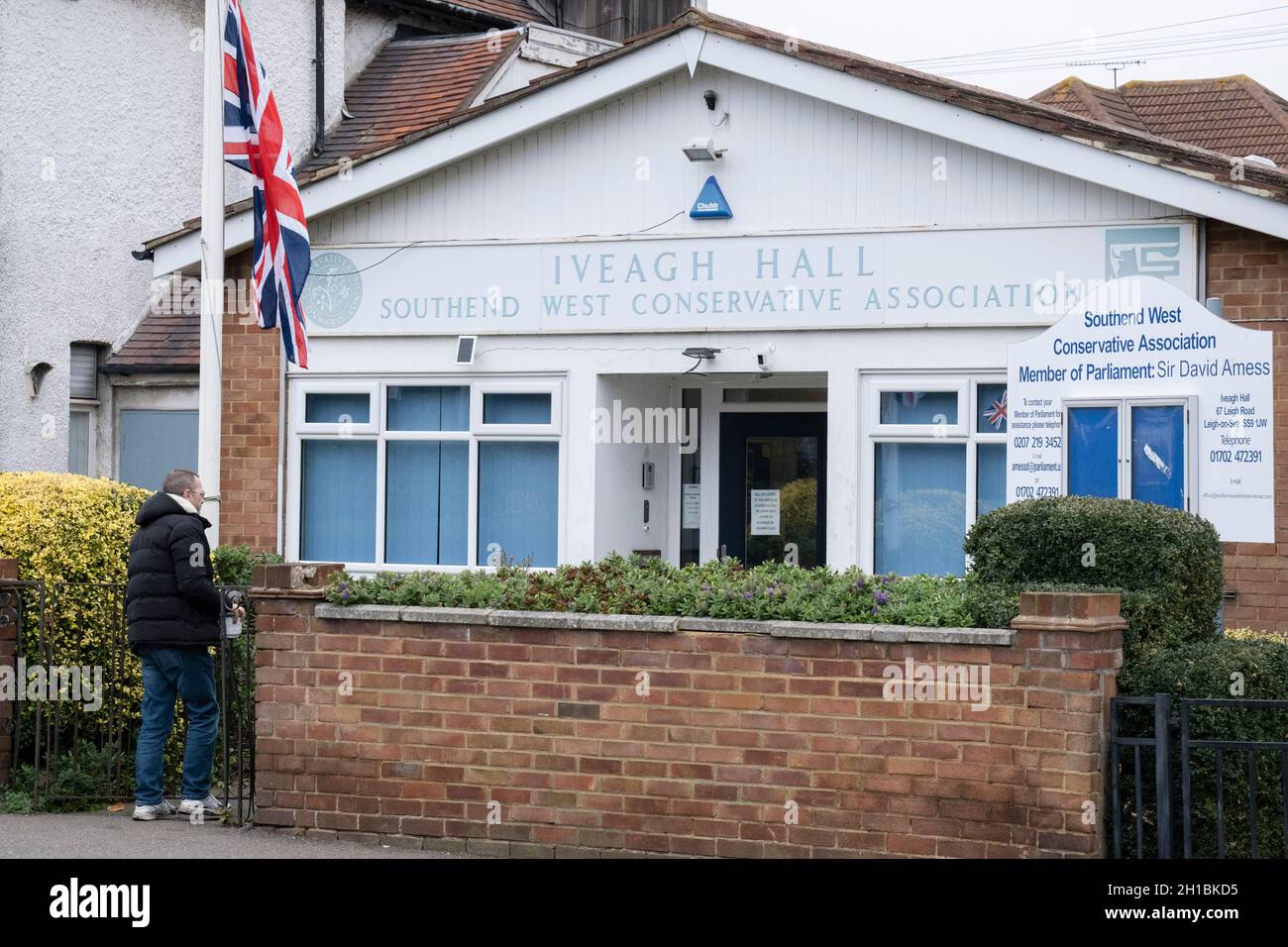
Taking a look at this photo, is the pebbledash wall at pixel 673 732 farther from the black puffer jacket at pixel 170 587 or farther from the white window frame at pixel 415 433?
the white window frame at pixel 415 433

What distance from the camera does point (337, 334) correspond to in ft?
43.4

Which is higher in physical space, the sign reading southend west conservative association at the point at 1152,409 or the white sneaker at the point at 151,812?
the sign reading southend west conservative association at the point at 1152,409

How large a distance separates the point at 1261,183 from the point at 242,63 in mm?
6602

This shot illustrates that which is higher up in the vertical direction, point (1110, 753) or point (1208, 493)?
point (1208, 493)

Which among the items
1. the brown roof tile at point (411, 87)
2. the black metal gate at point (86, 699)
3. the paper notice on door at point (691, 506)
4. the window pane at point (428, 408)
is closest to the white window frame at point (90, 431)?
the brown roof tile at point (411, 87)

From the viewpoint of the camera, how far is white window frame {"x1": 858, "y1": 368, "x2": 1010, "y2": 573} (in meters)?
11.5

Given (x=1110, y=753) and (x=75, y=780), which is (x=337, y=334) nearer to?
(x=75, y=780)

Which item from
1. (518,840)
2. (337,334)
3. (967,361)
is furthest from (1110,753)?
(337,334)

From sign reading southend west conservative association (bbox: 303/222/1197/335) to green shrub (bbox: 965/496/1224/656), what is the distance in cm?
351

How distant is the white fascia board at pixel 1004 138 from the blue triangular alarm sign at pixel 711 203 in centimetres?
83

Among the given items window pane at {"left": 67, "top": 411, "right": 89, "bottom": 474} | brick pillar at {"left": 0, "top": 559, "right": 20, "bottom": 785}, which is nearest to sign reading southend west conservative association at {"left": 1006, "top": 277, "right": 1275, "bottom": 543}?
brick pillar at {"left": 0, "top": 559, "right": 20, "bottom": 785}

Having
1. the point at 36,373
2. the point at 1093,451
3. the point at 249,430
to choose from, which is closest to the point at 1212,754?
the point at 1093,451

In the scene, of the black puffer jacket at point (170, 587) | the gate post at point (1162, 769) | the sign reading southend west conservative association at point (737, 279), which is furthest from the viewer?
the sign reading southend west conservative association at point (737, 279)

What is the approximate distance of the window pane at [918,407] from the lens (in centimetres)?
1163
